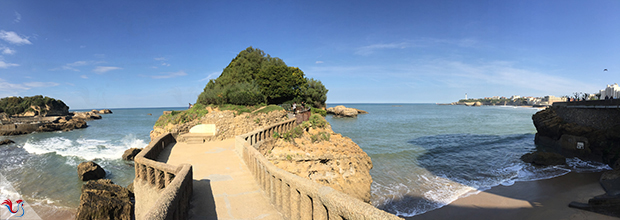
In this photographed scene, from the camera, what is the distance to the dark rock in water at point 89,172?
1712cm

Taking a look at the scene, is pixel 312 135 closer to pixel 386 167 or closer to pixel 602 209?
pixel 386 167

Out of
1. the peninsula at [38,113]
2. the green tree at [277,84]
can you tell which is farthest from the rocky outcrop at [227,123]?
the peninsula at [38,113]

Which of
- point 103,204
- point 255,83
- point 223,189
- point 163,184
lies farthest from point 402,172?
point 255,83

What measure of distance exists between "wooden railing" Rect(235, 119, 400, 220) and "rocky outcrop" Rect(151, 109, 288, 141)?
33.4ft

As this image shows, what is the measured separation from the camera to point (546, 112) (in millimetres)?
28203

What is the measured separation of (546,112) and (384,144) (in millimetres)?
18421

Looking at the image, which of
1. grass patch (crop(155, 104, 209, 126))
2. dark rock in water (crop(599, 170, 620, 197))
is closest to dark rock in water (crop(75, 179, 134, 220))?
grass patch (crop(155, 104, 209, 126))

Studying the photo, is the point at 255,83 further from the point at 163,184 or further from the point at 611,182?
the point at 611,182

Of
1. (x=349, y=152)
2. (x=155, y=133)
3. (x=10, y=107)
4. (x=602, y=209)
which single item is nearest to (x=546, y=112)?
(x=602, y=209)

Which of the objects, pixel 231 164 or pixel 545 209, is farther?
pixel 545 209

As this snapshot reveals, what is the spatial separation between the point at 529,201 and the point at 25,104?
114m

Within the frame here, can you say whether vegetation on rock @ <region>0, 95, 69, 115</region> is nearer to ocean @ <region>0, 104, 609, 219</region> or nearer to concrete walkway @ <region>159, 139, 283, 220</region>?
ocean @ <region>0, 104, 609, 219</region>

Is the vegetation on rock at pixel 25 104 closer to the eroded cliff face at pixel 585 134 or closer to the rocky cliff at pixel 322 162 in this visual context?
the rocky cliff at pixel 322 162

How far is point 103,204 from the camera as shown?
35.1 feet
